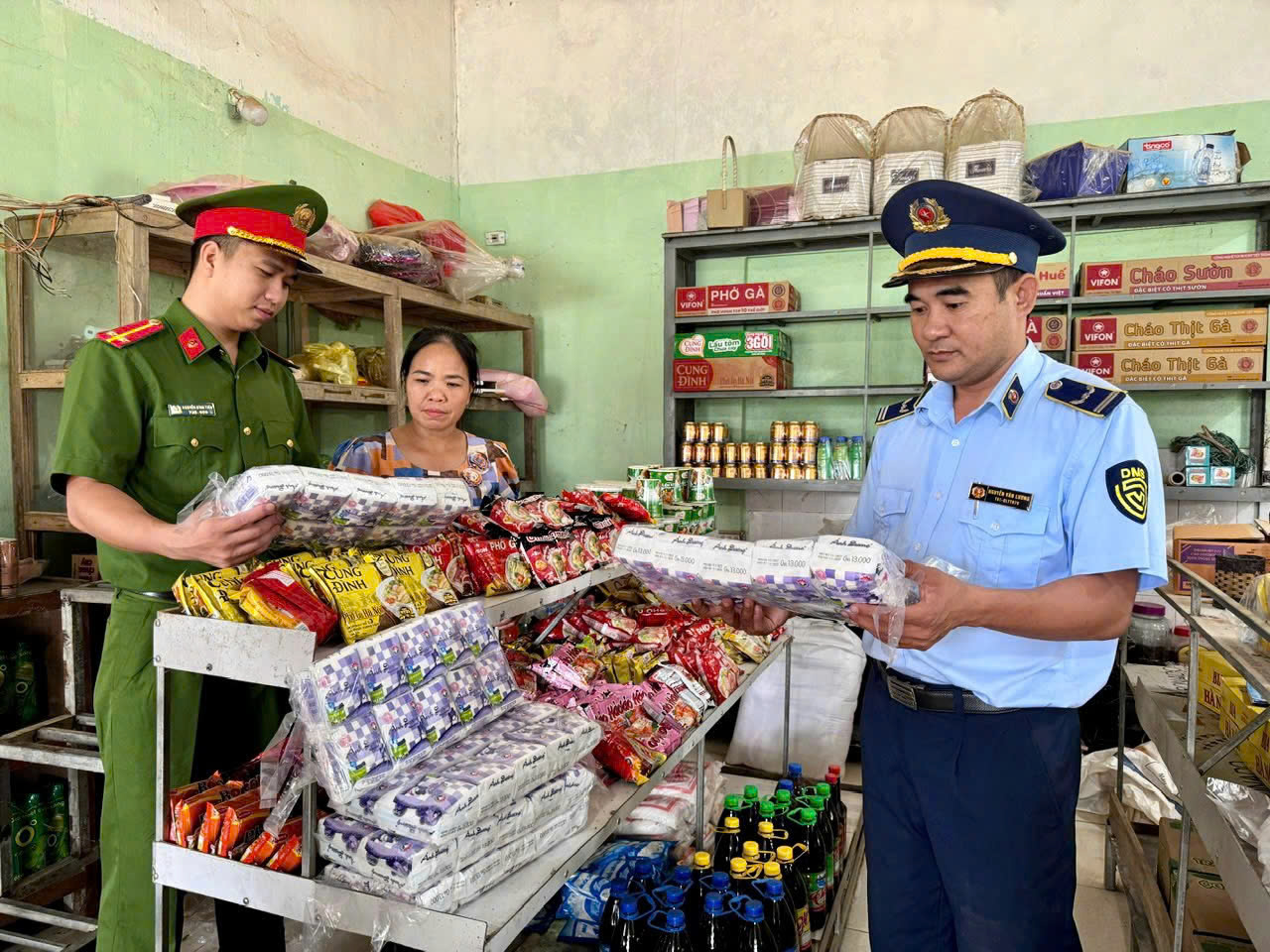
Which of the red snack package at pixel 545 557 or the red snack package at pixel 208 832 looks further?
the red snack package at pixel 545 557

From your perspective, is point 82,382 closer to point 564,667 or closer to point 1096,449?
point 564,667

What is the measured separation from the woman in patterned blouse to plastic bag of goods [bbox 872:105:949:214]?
2.47 meters

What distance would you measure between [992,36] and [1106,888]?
406 cm

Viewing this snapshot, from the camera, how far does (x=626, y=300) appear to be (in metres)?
4.98

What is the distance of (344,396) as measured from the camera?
11.0ft

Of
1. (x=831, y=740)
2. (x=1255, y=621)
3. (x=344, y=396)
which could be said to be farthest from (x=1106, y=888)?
(x=344, y=396)

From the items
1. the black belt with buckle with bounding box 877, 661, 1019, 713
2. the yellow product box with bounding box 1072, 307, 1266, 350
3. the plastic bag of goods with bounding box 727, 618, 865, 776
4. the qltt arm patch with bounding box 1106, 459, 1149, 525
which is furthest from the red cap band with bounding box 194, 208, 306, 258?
the yellow product box with bounding box 1072, 307, 1266, 350

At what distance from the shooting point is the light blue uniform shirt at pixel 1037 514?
146 cm

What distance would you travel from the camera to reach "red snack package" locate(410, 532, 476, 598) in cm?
164

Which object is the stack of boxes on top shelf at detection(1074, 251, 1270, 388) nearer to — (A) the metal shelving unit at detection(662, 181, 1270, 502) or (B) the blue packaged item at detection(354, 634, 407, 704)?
(A) the metal shelving unit at detection(662, 181, 1270, 502)

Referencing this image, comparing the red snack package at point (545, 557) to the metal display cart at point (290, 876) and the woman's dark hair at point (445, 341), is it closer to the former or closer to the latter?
the metal display cart at point (290, 876)

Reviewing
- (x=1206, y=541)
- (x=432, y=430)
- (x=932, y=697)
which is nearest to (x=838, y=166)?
(x=1206, y=541)

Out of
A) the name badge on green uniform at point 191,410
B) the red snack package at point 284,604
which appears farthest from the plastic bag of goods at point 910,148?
the red snack package at point 284,604

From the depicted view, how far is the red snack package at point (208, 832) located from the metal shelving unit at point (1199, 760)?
1.64m
